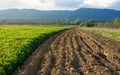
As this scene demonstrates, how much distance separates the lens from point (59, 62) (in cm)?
1717

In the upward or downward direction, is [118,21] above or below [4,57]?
below

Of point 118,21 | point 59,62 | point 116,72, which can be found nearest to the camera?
point 116,72

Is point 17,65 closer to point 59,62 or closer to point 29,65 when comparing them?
point 29,65

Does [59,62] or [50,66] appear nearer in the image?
[50,66]

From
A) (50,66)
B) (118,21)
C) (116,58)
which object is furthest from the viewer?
(118,21)

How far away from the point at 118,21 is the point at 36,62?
137292 mm

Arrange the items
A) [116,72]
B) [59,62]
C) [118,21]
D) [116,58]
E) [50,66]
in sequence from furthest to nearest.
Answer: [118,21] < [116,58] < [59,62] < [50,66] < [116,72]

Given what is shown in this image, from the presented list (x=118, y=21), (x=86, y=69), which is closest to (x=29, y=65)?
(x=86, y=69)

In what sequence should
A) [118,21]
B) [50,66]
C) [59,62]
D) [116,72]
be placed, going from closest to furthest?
[116,72] < [50,66] < [59,62] < [118,21]

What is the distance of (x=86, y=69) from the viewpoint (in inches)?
590

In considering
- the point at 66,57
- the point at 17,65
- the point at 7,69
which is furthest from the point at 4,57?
the point at 66,57

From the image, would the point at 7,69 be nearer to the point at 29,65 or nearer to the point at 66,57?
the point at 29,65

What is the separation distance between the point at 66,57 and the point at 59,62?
209cm

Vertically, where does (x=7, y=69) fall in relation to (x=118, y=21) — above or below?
above
